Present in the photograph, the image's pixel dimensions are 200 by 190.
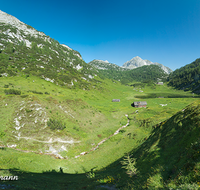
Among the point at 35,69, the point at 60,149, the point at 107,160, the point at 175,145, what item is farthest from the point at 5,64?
the point at 175,145

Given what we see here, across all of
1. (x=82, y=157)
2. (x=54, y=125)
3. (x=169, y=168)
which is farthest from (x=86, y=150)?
(x=169, y=168)

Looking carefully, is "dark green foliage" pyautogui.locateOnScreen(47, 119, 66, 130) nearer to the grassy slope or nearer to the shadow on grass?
the grassy slope

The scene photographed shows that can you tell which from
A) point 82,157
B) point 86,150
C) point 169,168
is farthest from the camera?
point 86,150

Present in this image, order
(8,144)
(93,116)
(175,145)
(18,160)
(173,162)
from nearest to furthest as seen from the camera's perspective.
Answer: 1. (173,162)
2. (175,145)
3. (18,160)
4. (8,144)
5. (93,116)

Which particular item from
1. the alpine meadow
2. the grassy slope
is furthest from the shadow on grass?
the grassy slope

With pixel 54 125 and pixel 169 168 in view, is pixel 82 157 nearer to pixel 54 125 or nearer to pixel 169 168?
pixel 54 125

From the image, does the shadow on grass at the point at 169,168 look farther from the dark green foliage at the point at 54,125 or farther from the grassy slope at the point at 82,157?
the dark green foliage at the point at 54,125

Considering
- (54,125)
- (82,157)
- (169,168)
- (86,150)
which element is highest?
(54,125)

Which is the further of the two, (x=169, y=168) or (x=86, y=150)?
(x=86, y=150)

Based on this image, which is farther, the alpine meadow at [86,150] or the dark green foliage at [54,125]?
the dark green foliage at [54,125]

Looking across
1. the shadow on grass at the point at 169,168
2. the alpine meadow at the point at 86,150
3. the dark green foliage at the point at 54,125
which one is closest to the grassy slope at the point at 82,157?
the alpine meadow at the point at 86,150

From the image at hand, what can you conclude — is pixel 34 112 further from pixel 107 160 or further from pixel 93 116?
pixel 107 160

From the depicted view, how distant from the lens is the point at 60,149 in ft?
119

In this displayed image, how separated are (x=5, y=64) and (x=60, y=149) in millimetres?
136991
